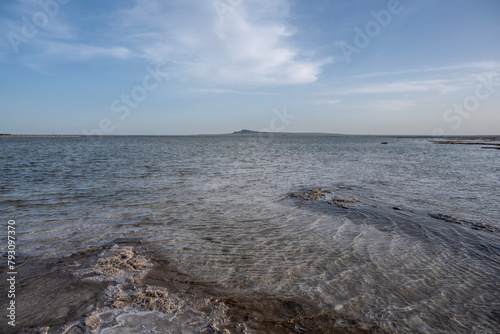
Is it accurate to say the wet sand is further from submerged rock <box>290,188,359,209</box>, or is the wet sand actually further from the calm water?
submerged rock <box>290,188,359,209</box>

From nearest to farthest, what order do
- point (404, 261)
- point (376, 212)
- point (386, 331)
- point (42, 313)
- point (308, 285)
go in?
point (386, 331) → point (42, 313) → point (308, 285) → point (404, 261) → point (376, 212)

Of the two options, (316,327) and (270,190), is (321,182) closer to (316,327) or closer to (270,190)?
(270,190)

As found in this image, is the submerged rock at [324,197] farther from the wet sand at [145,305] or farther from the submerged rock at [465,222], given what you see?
the wet sand at [145,305]

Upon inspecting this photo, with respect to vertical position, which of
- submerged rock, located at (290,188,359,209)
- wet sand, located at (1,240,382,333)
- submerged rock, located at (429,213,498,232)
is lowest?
submerged rock, located at (290,188,359,209)

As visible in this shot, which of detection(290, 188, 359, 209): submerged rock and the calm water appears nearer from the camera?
the calm water

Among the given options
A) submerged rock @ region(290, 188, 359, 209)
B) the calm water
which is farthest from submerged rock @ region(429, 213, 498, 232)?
submerged rock @ region(290, 188, 359, 209)

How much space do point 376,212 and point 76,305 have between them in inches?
372

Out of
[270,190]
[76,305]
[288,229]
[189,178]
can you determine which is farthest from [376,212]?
[189,178]

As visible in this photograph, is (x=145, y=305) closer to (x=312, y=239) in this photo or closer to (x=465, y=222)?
(x=312, y=239)

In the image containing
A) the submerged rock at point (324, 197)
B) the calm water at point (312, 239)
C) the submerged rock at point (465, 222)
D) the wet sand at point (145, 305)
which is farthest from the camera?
the submerged rock at point (324, 197)

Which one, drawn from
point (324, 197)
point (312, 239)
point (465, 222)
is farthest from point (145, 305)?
point (465, 222)

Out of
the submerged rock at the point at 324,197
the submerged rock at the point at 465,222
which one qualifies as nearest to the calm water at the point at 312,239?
the submerged rock at the point at 465,222

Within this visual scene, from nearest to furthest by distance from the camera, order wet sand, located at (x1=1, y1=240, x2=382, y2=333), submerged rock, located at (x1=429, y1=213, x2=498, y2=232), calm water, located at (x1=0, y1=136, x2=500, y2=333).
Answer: wet sand, located at (x1=1, y1=240, x2=382, y2=333) < calm water, located at (x1=0, y1=136, x2=500, y2=333) < submerged rock, located at (x1=429, y1=213, x2=498, y2=232)

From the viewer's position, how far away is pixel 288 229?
26.2 feet
